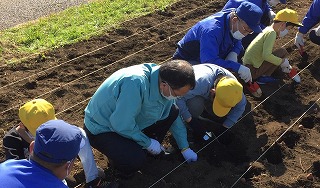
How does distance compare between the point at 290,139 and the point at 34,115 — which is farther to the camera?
the point at 290,139

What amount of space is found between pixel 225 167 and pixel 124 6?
171 inches

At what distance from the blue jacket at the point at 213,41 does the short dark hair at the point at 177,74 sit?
1370 millimetres

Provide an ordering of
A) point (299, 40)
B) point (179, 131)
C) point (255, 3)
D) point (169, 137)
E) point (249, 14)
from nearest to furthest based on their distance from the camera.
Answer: point (179, 131), point (249, 14), point (169, 137), point (255, 3), point (299, 40)

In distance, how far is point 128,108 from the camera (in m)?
3.24

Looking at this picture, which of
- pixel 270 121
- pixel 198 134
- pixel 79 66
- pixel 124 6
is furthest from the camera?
pixel 124 6

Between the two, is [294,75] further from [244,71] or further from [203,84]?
[203,84]

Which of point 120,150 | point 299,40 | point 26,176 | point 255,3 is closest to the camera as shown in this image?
point 26,176

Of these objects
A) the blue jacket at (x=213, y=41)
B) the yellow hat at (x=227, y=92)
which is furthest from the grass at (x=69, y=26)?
the yellow hat at (x=227, y=92)

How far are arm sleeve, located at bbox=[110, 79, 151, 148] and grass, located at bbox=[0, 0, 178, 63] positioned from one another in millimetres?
2883

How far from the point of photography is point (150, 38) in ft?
20.7

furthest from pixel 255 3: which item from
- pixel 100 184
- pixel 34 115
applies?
pixel 34 115

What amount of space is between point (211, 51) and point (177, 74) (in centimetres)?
147

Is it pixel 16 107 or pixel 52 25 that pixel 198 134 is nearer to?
pixel 16 107

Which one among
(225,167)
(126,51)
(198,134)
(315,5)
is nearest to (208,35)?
(198,134)
